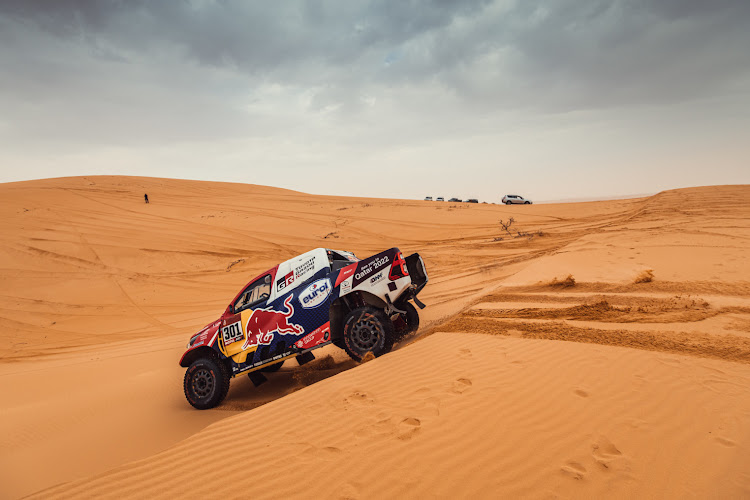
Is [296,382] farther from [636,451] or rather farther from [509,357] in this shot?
[636,451]

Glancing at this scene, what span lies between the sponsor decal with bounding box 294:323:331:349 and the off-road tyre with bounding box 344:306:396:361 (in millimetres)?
327

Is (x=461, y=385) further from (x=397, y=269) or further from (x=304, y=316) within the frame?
(x=304, y=316)

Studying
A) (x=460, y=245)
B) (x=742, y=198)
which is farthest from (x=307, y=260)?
(x=742, y=198)

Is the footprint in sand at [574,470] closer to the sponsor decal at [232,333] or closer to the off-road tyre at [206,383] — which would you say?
the sponsor decal at [232,333]

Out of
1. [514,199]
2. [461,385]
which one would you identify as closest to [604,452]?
[461,385]

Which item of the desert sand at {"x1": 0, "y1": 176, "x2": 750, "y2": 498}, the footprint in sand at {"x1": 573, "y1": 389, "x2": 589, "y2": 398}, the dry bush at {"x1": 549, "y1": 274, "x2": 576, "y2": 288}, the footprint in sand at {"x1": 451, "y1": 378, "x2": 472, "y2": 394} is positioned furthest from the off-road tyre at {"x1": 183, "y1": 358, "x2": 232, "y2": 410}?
the dry bush at {"x1": 549, "y1": 274, "x2": 576, "y2": 288}

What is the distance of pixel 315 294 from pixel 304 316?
389mm

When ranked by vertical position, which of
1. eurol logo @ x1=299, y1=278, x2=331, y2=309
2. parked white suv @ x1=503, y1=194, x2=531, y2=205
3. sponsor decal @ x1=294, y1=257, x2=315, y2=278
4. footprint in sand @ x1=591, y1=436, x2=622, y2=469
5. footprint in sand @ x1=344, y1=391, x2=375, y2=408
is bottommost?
footprint in sand @ x1=591, y1=436, x2=622, y2=469

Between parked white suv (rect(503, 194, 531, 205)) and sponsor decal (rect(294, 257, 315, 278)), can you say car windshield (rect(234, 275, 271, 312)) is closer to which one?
sponsor decal (rect(294, 257, 315, 278))

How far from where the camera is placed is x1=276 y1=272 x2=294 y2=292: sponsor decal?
20.0 ft

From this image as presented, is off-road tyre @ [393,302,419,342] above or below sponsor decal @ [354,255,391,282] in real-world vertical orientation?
below

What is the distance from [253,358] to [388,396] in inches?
115

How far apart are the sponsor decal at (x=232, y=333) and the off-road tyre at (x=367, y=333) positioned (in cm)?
182

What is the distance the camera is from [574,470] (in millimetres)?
2646
